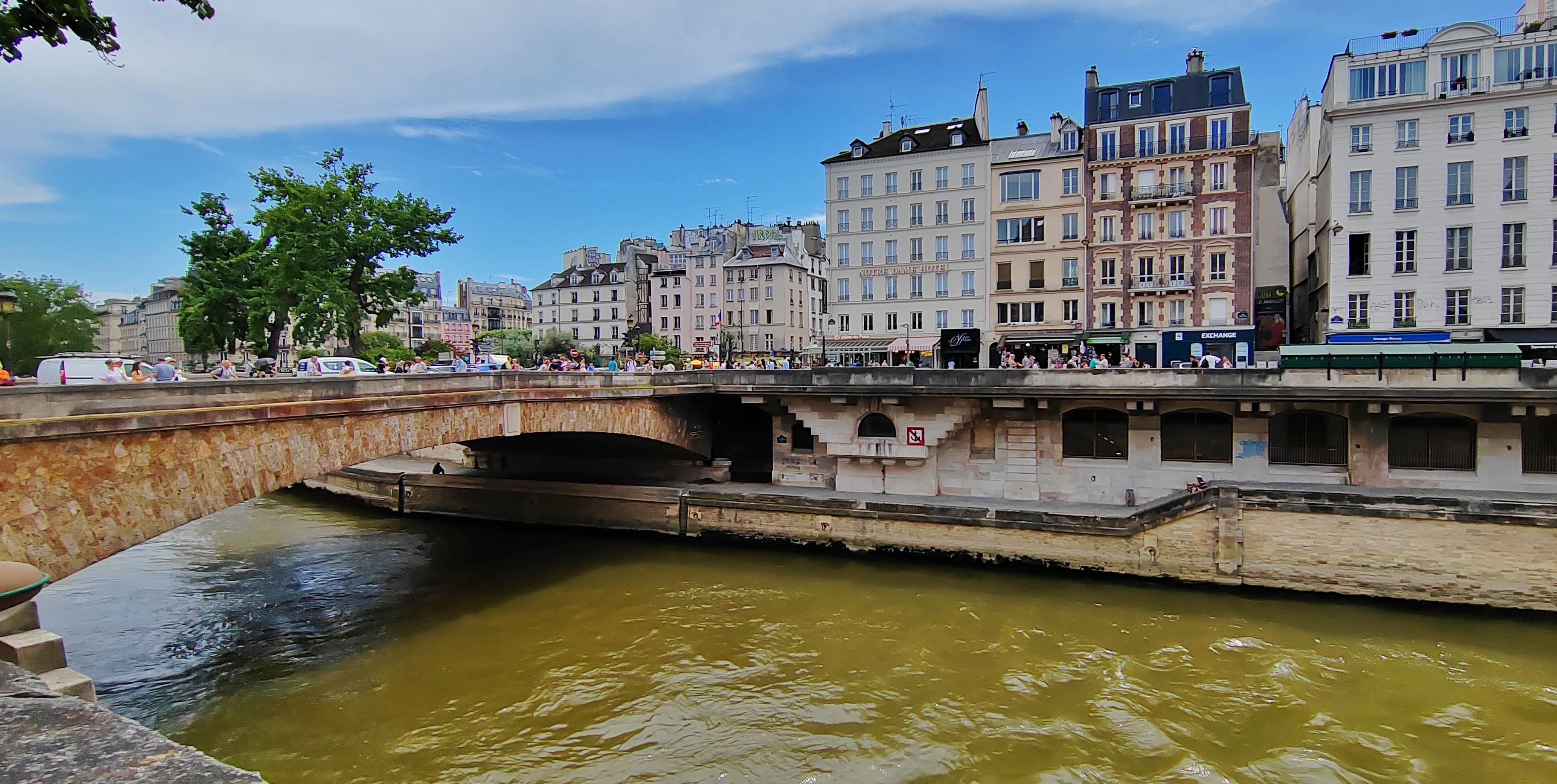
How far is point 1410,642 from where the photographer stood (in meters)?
15.8

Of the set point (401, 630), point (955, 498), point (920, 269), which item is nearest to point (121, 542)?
point (401, 630)

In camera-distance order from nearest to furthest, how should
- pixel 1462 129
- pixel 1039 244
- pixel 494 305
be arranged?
pixel 1462 129, pixel 1039 244, pixel 494 305

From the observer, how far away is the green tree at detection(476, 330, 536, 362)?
7112 centimetres

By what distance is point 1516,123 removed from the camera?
29.9 metres

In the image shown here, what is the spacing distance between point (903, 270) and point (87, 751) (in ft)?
145

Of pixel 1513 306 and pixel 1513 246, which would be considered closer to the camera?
pixel 1513 306

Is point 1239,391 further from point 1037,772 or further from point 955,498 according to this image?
point 1037,772

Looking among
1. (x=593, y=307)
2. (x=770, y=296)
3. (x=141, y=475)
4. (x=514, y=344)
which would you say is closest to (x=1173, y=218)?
(x=770, y=296)

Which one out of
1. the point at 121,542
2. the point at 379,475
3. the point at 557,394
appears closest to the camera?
the point at 121,542

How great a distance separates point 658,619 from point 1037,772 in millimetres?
9068

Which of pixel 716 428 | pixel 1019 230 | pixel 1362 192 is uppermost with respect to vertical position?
pixel 1019 230

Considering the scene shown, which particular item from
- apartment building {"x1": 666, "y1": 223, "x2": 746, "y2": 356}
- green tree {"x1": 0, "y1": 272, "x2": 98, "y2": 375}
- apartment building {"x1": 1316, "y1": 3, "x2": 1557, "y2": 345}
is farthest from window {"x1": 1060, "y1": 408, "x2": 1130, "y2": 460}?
green tree {"x1": 0, "y1": 272, "x2": 98, "y2": 375}

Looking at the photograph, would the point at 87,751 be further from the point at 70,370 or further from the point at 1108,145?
the point at 1108,145

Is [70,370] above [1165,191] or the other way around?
the other way around
